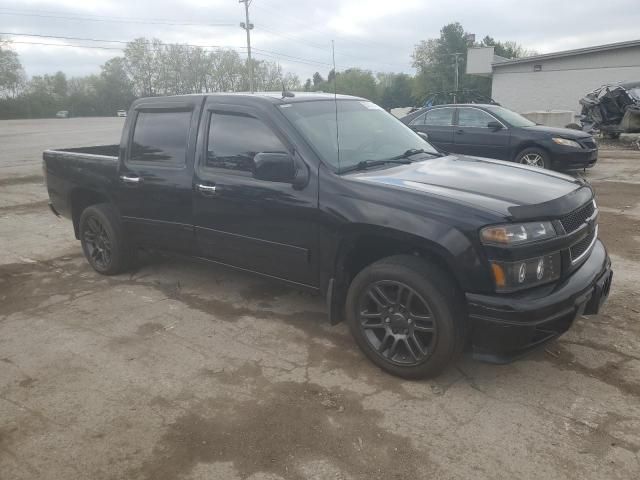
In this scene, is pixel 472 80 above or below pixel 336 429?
above

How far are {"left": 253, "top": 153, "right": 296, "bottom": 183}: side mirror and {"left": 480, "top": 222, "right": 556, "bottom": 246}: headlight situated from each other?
1.35 m

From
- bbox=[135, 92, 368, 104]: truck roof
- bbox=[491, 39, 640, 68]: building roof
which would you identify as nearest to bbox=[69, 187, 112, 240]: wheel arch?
bbox=[135, 92, 368, 104]: truck roof

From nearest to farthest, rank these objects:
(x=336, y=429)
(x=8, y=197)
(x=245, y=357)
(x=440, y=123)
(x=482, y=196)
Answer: (x=336, y=429) → (x=482, y=196) → (x=245, y=357) → (x=8, y=197) → (x=440, y=123)

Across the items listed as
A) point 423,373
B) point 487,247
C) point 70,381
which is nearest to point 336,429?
point 423,373

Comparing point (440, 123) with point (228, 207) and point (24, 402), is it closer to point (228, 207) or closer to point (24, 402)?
point (228, 207)

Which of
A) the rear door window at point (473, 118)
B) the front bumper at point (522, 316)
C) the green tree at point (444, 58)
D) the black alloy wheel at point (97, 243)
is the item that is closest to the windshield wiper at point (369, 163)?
the front bumper at point (522, 316)

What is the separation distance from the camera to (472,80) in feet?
215

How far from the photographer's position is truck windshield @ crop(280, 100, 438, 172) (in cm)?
364

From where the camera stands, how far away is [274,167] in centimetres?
342

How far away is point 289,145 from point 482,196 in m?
1.37

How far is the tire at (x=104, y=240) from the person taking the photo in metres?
5.04

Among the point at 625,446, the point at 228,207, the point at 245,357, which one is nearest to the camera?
the point at 625,446

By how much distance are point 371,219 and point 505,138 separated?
7.97 m

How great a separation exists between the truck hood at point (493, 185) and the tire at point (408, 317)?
472 millimetres
